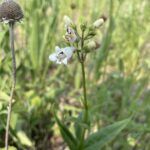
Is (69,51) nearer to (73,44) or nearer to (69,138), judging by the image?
(73,44)

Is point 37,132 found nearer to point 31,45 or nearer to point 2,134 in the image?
point 2,134

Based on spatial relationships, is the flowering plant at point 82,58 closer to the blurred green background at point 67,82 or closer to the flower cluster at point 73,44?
the flower cluster at point 73,44

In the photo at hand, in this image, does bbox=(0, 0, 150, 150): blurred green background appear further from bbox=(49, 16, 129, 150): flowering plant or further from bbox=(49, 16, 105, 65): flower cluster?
bbox=(49, 16, 105, 65): flower cluster

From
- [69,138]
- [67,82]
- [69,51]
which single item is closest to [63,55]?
[69,51]

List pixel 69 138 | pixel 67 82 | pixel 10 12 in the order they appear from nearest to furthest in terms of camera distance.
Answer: pixel 10 12 < pixel 69 138 < pixel 67 82

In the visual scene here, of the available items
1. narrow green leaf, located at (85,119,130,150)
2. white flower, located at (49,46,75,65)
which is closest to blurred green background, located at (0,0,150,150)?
narrow green leaf, located at (85,119,130,150)

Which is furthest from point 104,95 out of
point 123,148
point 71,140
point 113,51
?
point 113,51

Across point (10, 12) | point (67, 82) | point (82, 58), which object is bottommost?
point (67, 82)
